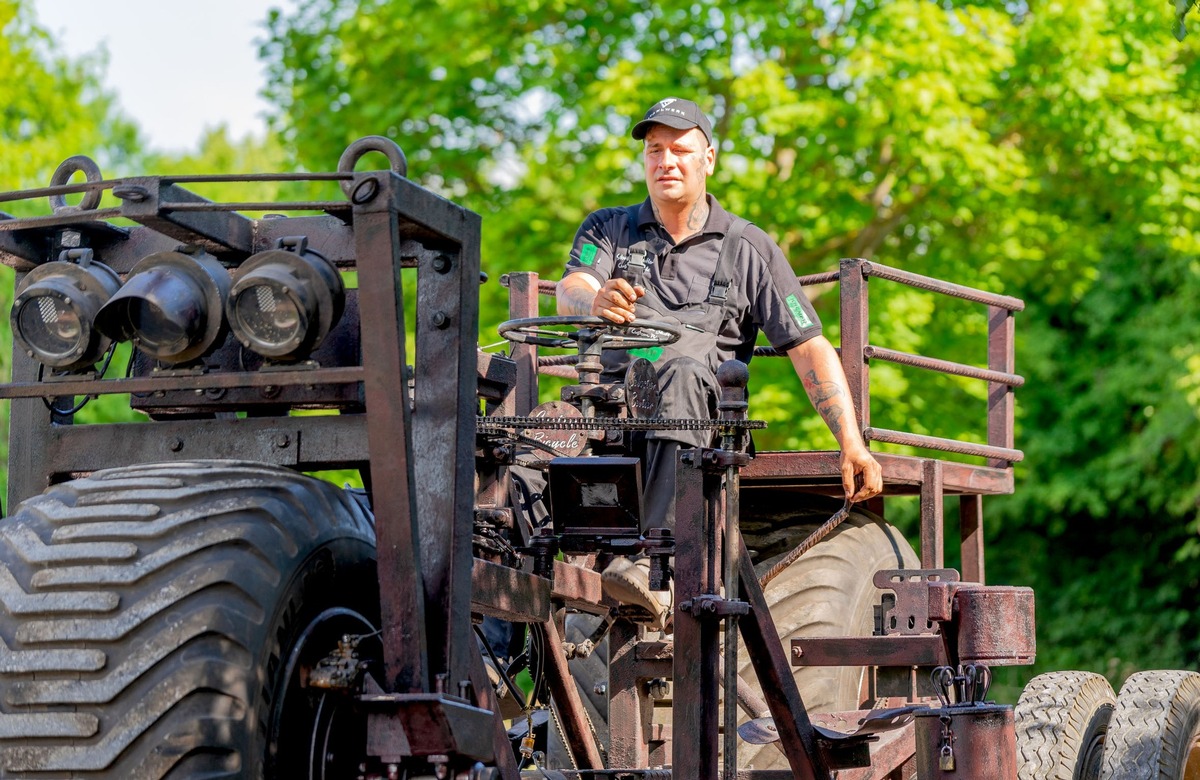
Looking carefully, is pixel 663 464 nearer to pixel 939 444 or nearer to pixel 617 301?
pixel 617 301

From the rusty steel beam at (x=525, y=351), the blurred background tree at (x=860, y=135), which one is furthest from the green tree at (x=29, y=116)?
the rusty steel beam at (x=525, y=351)

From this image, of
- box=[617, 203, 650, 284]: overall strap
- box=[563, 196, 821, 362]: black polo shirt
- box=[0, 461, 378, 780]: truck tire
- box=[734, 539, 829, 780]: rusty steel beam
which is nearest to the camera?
box=[0, 461, 378, 780]: truck tire

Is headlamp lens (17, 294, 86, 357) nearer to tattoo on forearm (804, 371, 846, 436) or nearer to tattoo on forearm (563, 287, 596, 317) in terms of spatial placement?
tattoo on forearm (563, 287, 596, 317)

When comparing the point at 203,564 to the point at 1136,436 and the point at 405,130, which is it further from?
the point at 1136,436

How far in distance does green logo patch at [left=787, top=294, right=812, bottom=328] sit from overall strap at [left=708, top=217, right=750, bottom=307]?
23 centimetres

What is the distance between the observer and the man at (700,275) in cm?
640

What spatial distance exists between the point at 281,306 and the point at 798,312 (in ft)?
9.71

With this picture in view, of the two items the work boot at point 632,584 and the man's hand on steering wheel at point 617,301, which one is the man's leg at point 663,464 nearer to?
the work boot at point 632,584

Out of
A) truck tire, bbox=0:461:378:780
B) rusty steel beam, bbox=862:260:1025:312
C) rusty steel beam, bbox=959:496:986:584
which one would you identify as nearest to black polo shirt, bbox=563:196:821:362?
rusty steel beam, bbox=862:260:1025:312

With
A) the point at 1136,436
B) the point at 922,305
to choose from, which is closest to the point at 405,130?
the point at 922,305

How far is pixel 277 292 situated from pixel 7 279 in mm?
23113

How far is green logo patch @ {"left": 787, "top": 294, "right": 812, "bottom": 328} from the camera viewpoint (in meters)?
6.51

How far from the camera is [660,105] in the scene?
21.7 ft

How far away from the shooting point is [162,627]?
11.5 ft
